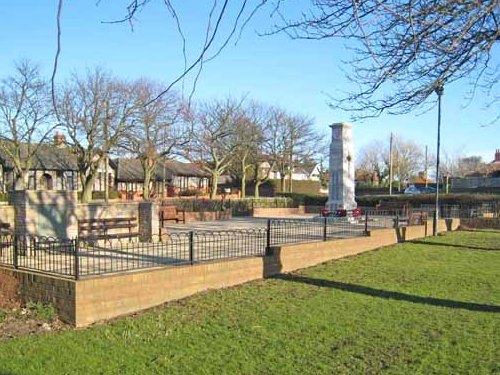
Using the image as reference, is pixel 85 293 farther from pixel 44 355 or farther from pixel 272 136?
pixel 272 136

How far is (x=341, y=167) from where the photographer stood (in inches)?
1039

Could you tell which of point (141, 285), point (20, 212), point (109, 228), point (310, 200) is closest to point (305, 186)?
point (310, 200)

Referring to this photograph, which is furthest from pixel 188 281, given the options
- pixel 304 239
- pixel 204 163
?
pixel 204 163

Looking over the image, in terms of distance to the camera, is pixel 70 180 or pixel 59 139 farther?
pixel 70 180

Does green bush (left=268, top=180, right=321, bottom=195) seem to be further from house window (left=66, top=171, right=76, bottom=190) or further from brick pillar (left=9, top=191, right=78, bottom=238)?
brick pillar (left=9, top=191, right=78, bottom=238)

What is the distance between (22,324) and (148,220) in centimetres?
749

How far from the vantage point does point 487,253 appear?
1584 cm

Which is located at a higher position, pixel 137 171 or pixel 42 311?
pixel 137 171

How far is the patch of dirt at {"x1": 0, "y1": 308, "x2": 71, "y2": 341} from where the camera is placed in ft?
24.6

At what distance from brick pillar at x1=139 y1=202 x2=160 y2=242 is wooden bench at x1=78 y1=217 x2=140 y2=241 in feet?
0.67

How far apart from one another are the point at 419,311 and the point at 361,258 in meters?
6.06

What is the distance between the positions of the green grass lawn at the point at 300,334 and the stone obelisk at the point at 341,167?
15.0 m

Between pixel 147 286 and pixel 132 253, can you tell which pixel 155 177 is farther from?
pixel 147 286

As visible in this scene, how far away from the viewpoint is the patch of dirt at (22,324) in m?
7.50
